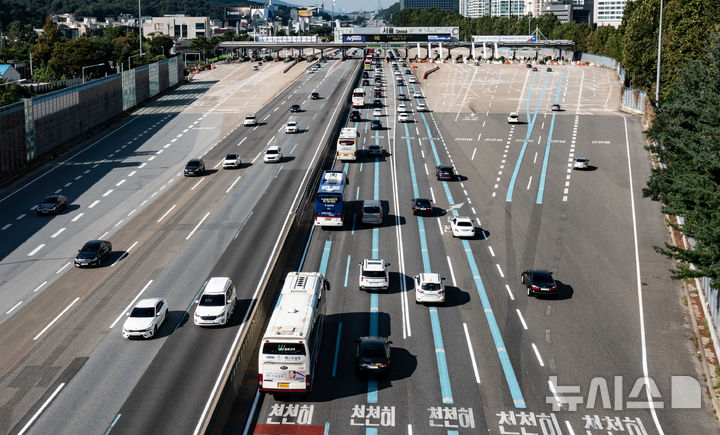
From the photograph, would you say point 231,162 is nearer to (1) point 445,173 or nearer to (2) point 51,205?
(2) point 51,205

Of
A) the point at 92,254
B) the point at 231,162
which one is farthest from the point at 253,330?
the point at 231,162

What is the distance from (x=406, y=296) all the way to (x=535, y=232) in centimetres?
1645

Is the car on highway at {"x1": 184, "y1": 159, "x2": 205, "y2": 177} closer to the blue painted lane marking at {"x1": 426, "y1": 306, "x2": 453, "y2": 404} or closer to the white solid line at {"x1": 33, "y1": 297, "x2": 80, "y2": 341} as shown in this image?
the white solid line at {"x1": 33, "y1": 297, "x2": 80, "y2": 341}

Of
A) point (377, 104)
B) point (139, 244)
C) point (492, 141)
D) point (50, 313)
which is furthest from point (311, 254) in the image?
point (377, 104)

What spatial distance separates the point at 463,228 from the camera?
52.2 metres

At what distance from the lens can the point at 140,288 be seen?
4316cm

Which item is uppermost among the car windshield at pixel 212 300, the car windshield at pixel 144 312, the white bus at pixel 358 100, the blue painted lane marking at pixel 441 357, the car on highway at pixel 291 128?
the white bus at pixel 358 100

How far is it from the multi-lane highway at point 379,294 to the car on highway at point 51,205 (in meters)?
0.95

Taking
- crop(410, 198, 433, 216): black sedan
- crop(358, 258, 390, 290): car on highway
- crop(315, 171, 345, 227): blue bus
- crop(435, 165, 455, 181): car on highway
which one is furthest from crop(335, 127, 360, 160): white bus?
crop(358, 258, 390, 290): car on highway

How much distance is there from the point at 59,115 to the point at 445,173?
152 feet

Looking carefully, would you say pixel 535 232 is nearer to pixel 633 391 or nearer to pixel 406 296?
pixel 406 296

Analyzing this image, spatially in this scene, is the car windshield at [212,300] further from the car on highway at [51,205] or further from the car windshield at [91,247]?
the car on highway at [51,205]

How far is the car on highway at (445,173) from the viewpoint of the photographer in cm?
7031

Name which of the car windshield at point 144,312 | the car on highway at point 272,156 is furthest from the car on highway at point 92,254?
the car on highway at point 272,156
